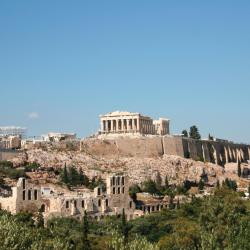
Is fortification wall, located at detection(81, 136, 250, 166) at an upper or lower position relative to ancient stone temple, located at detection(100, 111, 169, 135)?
lower

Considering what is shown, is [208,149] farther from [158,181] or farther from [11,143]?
[11,143]

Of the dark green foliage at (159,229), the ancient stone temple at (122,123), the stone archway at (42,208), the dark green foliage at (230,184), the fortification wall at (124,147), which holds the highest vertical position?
the ancient stone temple at (122,123)

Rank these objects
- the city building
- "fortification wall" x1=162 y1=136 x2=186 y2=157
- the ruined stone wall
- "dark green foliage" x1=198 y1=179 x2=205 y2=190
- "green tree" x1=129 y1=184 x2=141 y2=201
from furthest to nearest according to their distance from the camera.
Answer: "fortification wall" x1=162 y1=136 x2=186 y2=157 < the city building < "dark green foliage" x1=198 y1=179 x2=205 y2=190 < the ruined stone wall < "green tree" x1=129 y1=184 x2=141 y2=201

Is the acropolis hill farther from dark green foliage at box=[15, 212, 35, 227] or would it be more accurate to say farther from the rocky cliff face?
dark green foliage at box=[15, 212, 35, 227]

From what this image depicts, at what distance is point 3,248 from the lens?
2677 cm

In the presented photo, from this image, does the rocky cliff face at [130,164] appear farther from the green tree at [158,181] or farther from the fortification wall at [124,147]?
the green tree at [158,181]

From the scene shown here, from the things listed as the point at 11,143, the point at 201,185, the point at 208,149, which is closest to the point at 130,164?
the point at 201,185

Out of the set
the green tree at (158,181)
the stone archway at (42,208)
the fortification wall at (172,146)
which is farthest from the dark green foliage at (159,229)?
the fortification wall at (172,146)

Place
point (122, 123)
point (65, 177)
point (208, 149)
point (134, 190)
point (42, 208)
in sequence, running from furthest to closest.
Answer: point (208, 149) → point (122, 123) → point (134, 190) → point (65, 177) → point (42, 208)

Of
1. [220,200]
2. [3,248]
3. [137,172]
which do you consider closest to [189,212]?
[220,200]

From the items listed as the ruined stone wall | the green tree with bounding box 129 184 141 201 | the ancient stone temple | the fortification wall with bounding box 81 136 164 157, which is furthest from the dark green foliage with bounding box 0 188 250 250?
the ancient stone temple

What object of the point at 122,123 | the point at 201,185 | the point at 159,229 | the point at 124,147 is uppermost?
the point at 122,123

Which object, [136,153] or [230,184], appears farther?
[136,153]

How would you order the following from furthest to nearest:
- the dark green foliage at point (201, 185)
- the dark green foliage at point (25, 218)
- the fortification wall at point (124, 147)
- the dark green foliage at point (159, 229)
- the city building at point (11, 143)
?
1. the fortification wall at point (124, 147)
2. the city building at point (11, 143)
3. the dark green foliage at point (201, 185)
4. the dark green foliage at point (25, 218)
5. the dark green foliage at point (159, 229)
